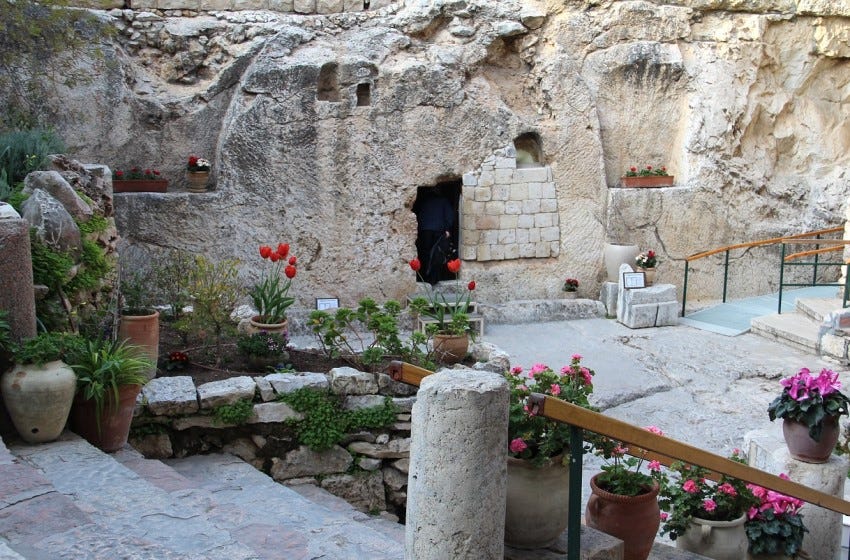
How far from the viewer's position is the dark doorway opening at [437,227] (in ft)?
40.6

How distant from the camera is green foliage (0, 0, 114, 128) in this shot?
384 inches

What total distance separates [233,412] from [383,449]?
1.07 m

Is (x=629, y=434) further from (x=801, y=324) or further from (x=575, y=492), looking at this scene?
(x=801, y=324)

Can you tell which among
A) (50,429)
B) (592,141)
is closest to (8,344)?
(50,429)

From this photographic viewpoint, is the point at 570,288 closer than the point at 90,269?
No

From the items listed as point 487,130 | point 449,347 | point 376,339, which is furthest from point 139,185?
point 449,347

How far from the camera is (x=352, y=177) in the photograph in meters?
11.5

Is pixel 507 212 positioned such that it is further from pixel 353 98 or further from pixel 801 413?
pixel 801 413

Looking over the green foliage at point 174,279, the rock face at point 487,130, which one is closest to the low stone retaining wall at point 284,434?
the green foliage at point 174,279

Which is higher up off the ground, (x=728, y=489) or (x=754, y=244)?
(x=754, y=244)

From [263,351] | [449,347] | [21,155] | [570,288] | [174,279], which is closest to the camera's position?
[263,351]

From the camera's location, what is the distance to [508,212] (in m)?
12.3

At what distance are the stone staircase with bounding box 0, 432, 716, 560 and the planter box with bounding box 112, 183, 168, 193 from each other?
6.35m

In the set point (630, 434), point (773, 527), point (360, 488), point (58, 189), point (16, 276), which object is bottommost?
point (360, 488)
